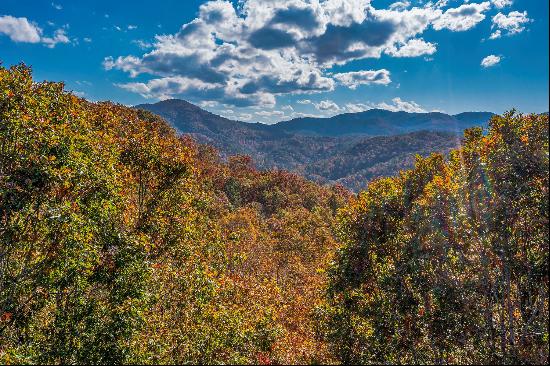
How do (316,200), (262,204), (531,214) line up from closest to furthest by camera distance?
(531,214)
(262,204)
(316,200)

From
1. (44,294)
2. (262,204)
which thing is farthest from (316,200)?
(44,294)

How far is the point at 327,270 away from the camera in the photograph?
838 inches

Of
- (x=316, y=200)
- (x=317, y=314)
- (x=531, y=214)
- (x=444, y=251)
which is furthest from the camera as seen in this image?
(x=316, y=200)

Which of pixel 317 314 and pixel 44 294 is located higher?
pixel 44 294

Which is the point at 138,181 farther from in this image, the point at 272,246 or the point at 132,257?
the point at 272,246

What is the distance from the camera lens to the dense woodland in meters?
15.5

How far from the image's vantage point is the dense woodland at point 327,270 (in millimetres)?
15547

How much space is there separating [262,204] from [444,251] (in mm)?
115633

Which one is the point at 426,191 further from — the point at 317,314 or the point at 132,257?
the point at 132,257

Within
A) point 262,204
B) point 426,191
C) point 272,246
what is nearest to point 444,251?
point 426,191

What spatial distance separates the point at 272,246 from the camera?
6259 centimetres

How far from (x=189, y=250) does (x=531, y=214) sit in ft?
69.7

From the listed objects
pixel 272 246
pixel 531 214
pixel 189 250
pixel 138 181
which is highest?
pixel 138 181

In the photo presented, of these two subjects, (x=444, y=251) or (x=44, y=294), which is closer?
(x=444, y=251)
